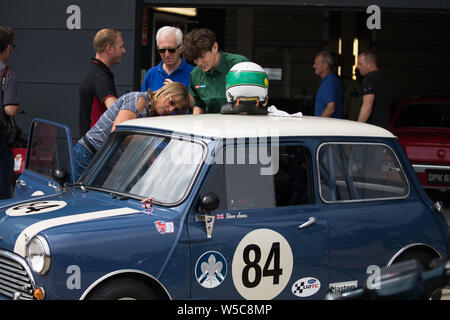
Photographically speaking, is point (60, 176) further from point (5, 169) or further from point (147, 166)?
point (5, 169)

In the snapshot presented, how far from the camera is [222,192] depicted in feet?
14.0

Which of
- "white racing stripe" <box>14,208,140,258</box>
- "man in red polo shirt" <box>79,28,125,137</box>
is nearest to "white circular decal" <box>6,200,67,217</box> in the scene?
"white racing stripe" <box>14,208,140,258</box>

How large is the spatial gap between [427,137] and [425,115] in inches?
30.4

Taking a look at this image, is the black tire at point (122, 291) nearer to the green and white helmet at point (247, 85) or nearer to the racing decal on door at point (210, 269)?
the racing decal on door at point (210, 269)

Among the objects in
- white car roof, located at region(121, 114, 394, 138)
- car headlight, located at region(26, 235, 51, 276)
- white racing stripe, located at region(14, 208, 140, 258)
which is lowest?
car headlight, located at region(26, 235, 51, 276)

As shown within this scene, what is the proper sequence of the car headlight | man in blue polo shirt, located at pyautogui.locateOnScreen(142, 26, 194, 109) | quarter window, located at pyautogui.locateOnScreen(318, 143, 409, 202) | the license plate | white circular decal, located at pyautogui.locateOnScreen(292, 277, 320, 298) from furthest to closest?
the license plate, man in blue polo shirt, located at pyautogui.locateOnScreen(142, 26, 194, 109), quarter window, located at pyautogui.locateOnScreen(318, 143, 409, 202), white circular decal, located at pyautogui.locateOnScreen(292, 277, 320, 298), the car headlight

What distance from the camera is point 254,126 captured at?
4.50 meters

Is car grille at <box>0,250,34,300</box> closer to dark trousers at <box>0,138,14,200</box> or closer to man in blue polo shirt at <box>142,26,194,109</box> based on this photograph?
dark trousers at <box>0,138,14,200</box>

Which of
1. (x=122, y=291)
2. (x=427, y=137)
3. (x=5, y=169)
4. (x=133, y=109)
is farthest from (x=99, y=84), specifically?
(x=427, y=137)

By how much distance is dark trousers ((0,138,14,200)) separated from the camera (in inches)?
251

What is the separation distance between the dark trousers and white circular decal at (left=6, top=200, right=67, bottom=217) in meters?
2.02
